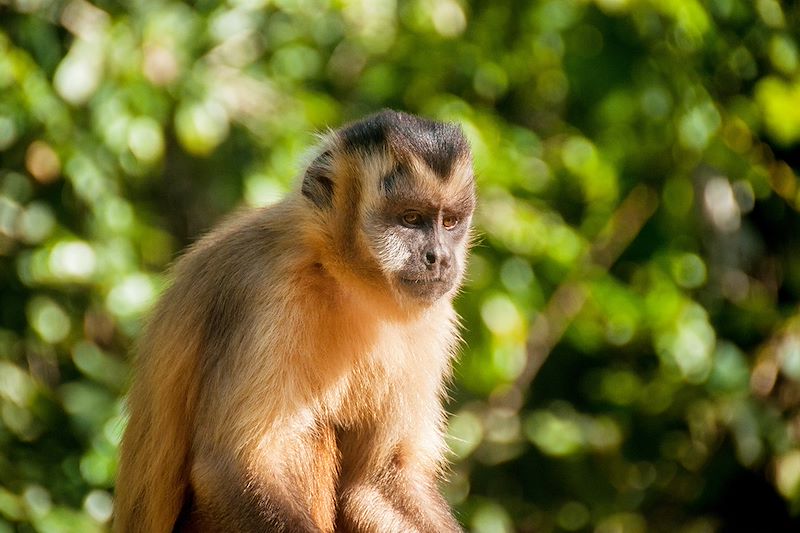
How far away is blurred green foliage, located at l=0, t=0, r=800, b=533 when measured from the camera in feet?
20.1

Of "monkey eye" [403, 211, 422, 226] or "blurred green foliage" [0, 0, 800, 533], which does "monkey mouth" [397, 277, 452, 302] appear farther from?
"blurred green foliage" [0, 0, 800, 533]

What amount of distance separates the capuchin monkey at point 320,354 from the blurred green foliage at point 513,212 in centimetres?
74

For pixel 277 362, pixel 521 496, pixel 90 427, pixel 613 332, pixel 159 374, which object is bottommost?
pixel 521 496

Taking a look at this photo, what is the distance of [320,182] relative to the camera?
4.71 metres

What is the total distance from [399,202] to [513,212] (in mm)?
2289

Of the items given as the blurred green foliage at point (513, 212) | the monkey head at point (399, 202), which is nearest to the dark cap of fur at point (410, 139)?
the monkey head at point (399, 202)

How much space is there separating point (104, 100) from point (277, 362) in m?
2.28

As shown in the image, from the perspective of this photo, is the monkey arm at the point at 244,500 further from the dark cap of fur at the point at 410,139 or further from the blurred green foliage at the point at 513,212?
the blurred green foliage at the point at 513,212

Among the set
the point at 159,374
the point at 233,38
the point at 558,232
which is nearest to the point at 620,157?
the point at 558,232

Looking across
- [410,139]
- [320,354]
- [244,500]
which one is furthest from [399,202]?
[244,500]

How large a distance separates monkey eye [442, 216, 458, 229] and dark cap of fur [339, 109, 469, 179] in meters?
0.17

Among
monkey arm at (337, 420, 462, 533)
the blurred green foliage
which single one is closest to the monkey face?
monkey arm at (337, 420, 462, 533)

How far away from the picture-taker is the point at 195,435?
4.40 metres

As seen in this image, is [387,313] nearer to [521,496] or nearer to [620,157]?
[620,157]
